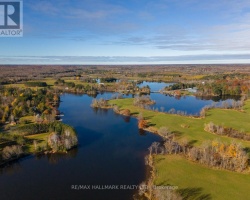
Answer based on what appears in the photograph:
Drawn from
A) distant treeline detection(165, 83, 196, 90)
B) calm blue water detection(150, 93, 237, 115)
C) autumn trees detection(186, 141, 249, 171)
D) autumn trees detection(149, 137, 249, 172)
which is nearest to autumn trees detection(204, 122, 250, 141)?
autumn trees detection(149, 137, 249, 172)

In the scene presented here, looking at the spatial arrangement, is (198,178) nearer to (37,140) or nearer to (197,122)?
(197,122)

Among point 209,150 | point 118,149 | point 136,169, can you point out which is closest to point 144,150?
point 118,149

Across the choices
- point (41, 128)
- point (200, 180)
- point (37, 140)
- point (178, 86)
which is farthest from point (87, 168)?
point (178, 86)

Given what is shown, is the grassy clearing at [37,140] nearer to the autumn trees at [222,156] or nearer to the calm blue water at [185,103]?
the autumn trees at [222,156]

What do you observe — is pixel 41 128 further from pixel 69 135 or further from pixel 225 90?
pixel 225 90

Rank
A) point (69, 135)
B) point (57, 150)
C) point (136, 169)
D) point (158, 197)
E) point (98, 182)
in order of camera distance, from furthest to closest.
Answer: point (69, 135) < point (57, 150) < point (136, 169) < point (98, 182) < point (158, 197)

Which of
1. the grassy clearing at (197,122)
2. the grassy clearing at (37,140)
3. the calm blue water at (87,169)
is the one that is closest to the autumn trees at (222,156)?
the grassy clearing at (197,122)
